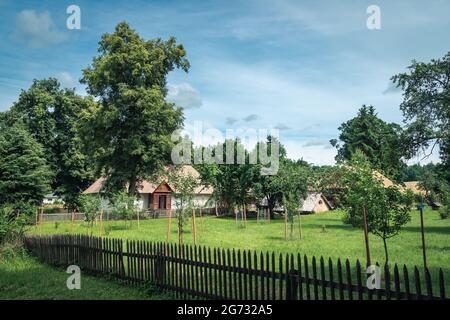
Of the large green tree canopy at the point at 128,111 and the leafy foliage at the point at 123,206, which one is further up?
the large green tree canopy at the point at 128,111

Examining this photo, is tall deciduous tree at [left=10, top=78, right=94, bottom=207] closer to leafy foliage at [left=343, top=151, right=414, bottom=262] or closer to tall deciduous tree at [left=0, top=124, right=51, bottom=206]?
tall deciduous tree at [left=0, top=124, right=51, bottom=206]

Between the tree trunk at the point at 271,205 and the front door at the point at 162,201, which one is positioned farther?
the front door at the point at 162,201

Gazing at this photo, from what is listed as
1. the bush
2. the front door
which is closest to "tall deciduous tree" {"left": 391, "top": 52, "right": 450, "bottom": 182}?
the bush

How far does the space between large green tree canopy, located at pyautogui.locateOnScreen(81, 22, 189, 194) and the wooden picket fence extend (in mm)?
24808

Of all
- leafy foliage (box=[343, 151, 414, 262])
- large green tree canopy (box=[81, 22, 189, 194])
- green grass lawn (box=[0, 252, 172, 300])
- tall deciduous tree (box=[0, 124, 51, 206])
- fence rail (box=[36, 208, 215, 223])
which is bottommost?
green grass lawn (box=[0, 252, 172, 300])

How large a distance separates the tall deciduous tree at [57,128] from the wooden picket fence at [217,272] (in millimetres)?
38188

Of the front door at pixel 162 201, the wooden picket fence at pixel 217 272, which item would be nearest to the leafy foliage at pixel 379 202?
the wooden picket fence at pixel 217 272

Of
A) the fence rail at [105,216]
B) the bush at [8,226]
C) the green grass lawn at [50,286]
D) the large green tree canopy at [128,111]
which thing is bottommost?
the green grass lawn at [50,286]

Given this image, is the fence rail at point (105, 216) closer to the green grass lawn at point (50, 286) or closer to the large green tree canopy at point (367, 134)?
the green grass lawn at point (50, 286)

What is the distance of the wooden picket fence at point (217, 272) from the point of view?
692cm

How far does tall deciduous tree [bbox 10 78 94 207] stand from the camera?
49250 mm

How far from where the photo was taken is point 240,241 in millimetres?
20562
